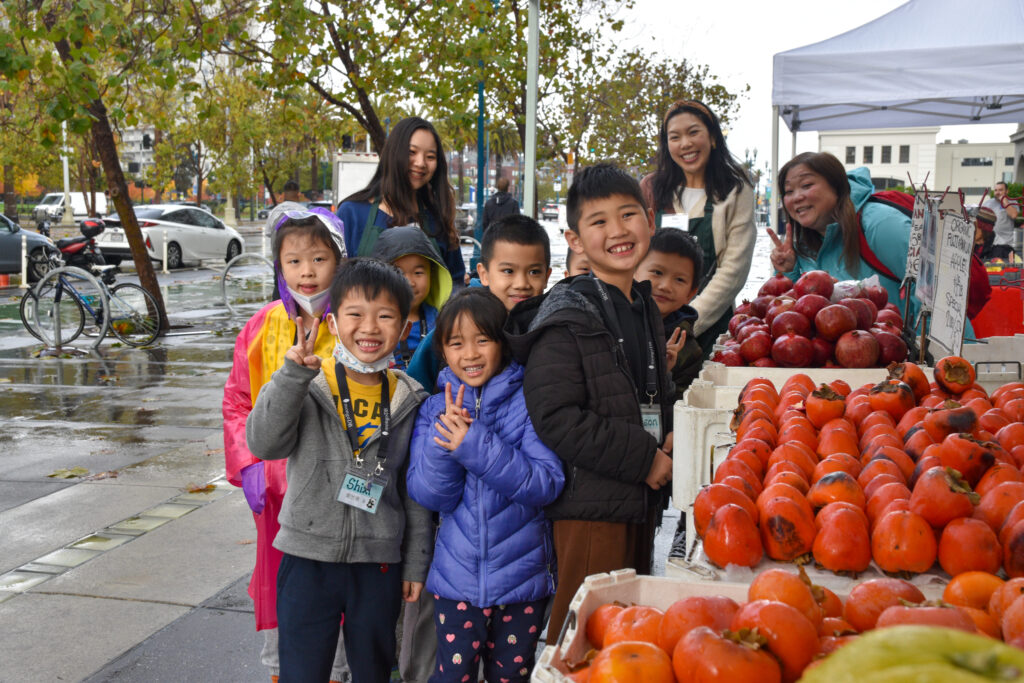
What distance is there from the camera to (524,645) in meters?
2.77

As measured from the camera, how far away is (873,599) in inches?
63.8

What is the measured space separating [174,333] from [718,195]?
1055 centimetres

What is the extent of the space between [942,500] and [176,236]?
83.5 ft

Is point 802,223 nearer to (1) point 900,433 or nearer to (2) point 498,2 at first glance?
(1) point 900,433

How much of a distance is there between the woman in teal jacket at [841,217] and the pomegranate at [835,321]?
105 centimetres

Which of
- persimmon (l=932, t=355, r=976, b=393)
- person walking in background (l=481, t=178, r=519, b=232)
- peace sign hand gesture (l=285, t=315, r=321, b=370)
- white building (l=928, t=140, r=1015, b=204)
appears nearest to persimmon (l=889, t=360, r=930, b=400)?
persimmon (l=932, t=355, r=976, b=393)

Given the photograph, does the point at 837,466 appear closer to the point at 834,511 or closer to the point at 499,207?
the point at 834,511

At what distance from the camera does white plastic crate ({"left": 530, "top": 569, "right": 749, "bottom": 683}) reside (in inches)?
66.8

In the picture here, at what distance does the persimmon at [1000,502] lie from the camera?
77.6 inches

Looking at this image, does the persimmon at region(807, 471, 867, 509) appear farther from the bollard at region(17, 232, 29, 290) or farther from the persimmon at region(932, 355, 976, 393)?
the bollard at region(17, 232, 29, 290)

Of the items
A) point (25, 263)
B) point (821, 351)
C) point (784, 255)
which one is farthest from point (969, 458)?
point (25, 263)

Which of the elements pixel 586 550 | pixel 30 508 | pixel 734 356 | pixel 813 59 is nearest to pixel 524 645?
pixel 586 550

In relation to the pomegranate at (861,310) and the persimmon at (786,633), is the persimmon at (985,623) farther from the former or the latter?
the pomegranate at (861,310)

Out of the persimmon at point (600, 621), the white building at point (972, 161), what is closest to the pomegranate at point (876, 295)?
the persimmon at point (600, 621)
